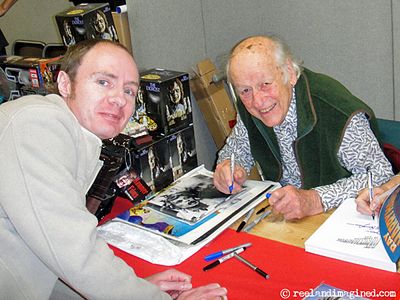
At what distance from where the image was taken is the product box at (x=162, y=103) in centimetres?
206

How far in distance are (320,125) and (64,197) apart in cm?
103

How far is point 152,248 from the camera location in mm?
1320

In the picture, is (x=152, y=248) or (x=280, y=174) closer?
(x=152, y=248)

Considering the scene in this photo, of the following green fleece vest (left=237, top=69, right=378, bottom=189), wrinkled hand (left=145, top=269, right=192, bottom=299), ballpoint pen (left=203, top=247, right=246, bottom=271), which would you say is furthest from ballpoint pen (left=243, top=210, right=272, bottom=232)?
green fleece vest (left=237, top=69, right=378, bottom=189)

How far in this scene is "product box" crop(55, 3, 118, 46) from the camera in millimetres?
2135

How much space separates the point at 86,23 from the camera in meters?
2.13

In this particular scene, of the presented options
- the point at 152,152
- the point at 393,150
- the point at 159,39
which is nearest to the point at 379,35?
the point at 159,39

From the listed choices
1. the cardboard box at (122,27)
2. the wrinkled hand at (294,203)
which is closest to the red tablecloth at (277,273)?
the wrinkled hand at (294,203)

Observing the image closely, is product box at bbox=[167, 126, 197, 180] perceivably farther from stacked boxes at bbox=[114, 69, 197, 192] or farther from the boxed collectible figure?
the boxed collectible figure

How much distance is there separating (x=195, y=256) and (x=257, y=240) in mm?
175

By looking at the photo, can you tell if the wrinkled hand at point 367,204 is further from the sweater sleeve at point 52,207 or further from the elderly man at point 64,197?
the sweater sleeve at point 52,207

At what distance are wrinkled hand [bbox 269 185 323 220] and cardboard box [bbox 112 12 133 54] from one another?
1.37 metres

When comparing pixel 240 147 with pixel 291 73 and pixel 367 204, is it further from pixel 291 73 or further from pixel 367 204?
pixel 367 204

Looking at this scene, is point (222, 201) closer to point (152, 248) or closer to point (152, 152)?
point (152, 248)
